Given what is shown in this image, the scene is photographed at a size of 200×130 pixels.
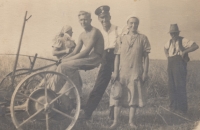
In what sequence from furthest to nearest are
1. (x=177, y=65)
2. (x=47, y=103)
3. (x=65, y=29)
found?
(x=177, y=65) → (x=65, y=29) → (x=47, y=103)

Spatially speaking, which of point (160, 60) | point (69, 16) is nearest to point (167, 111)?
point (160, 60)

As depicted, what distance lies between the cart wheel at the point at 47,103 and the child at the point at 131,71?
0.57 meters

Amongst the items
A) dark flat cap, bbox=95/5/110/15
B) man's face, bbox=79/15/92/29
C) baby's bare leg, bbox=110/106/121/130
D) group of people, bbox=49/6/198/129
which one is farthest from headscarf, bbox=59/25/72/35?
baby's bare leg, bbox=110/106/121/130

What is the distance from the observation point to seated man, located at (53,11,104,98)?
3736mm

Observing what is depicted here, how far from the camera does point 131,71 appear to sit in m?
3.88

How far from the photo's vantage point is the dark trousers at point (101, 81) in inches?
153

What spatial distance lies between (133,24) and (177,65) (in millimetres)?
829

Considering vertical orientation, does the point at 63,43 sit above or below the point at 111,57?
above

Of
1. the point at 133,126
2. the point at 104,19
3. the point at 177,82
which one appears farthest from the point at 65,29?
the point at 177,82

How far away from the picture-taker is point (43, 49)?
12.8 feet

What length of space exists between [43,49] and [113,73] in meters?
0.97

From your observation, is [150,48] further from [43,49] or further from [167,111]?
[43,49]

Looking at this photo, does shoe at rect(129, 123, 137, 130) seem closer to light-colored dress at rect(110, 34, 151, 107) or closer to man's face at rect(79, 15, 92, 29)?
light-colored dress at rect(110, 34, 151, 107)

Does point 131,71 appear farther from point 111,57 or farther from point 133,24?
point 133,24
